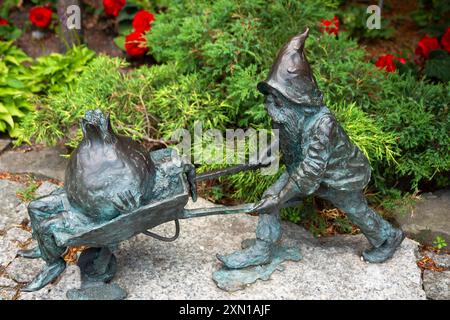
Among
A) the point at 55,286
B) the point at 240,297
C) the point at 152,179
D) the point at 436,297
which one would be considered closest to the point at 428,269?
the point at 436,297

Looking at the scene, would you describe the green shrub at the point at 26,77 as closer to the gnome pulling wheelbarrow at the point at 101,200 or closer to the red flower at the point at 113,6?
the red flower at the point at 113,6

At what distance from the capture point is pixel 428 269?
12.0ft

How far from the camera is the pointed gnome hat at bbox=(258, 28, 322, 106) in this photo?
9.58 ft

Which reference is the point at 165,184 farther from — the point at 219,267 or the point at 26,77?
the point at 26,77

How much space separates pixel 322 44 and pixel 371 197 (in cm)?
126

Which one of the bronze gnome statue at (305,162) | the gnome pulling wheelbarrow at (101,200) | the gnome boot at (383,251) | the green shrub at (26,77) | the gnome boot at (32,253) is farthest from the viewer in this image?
the green shrub at (26,77)

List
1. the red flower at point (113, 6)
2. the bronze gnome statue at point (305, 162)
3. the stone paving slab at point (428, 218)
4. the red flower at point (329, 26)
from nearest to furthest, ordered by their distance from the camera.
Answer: the bronze gnome statue at point (305, 162)
the stone paving slab at point (428, 218)
the red flower at point (329, 26)
the red flower at point (113, 6)

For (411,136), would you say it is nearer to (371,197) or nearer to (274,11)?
(371,197)

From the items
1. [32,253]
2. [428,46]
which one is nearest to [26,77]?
[32,253]

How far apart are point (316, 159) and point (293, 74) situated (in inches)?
17.8

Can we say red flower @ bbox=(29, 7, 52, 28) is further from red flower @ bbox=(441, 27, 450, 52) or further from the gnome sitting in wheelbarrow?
red flower @ bbox=(441, 27, 450, 52)


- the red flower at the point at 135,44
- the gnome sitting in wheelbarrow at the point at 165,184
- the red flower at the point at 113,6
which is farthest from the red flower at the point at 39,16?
the gnome sitting in wheelbarrow at the point at 165,184

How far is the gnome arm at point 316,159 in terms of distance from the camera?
9.89 ft

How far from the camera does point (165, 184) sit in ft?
10.1
